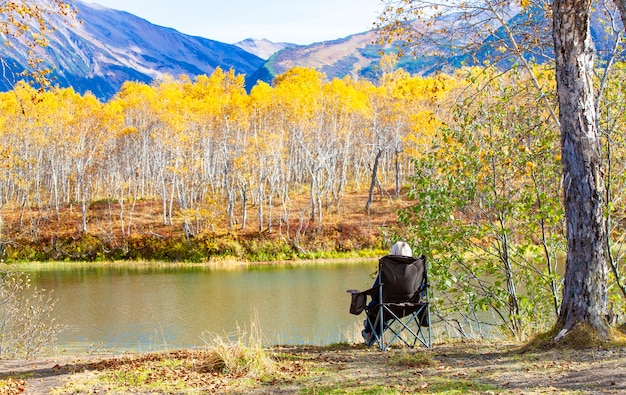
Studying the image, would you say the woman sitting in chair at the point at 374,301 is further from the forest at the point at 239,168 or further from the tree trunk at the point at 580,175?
the tree trunk at the point at 580,175

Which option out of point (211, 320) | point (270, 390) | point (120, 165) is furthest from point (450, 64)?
point (120, 165)

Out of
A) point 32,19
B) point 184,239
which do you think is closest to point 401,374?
point 32,19

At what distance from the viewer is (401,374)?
183 inches

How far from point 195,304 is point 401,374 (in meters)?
11.3

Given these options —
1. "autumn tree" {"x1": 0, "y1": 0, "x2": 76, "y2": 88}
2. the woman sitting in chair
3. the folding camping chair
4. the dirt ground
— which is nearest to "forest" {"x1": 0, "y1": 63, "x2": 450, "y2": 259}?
the woman sitting in chair

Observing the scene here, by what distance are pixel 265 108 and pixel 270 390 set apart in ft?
94.7

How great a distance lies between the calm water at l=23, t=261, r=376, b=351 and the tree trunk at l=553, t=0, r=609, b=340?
4.00 meters

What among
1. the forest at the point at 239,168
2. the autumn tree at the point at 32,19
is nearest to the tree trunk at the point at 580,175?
the forest at the point at 239,168

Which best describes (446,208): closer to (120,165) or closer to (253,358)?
(253,358)

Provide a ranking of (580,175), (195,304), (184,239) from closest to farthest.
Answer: (580,175)
(195,304)
(184,239)

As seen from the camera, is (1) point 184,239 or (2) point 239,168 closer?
(1) point 184,239

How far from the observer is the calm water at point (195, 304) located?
11.2 m

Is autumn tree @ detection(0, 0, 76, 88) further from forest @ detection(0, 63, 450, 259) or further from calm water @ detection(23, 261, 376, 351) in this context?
forest @ detection(0, 63, 450, 259)

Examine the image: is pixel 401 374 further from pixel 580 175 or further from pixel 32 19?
pixel 32 19
